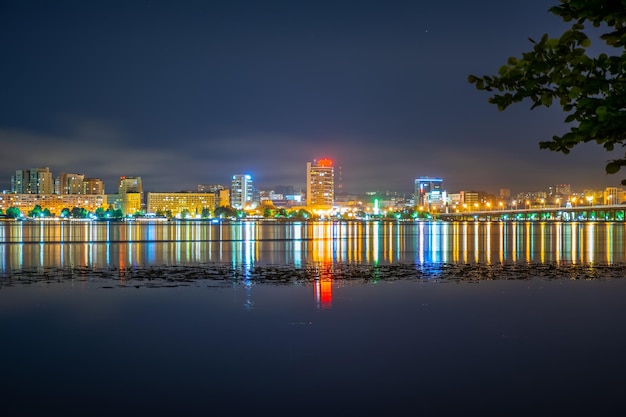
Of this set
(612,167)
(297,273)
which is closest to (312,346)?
(612,167)

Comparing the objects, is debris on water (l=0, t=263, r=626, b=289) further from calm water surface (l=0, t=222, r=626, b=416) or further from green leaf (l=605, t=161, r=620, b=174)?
green leaf (l=605, t=161, r=620, b=174)

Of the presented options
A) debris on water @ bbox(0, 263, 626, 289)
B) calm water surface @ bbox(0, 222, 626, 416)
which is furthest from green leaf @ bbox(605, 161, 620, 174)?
debris on water @ bbox(0, 263, 626, 289)

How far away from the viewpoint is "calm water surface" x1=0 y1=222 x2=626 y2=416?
1143cm

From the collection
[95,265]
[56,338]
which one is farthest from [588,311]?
[95,265]

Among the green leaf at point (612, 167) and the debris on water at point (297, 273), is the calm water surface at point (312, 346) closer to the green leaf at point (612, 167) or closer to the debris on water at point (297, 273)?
the debris on water at point (297, 273)

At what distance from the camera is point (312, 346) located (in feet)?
51.2

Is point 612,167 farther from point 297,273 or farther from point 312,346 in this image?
point 297,273

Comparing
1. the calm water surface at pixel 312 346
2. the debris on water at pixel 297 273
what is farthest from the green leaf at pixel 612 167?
the debris on water at pixel 297 273

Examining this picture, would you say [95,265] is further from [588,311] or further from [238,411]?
[238,411]

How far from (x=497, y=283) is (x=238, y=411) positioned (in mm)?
19837

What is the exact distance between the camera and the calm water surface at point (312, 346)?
11430mm

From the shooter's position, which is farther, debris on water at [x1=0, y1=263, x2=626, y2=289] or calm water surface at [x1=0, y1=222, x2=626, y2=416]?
debris on water at [x1=0, y1=263, x2=626, y2=289]

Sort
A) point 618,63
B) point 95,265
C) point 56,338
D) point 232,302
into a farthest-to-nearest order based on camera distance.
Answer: point 95,265, point 232,302, point 56,338, point 618,63

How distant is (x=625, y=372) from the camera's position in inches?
512
